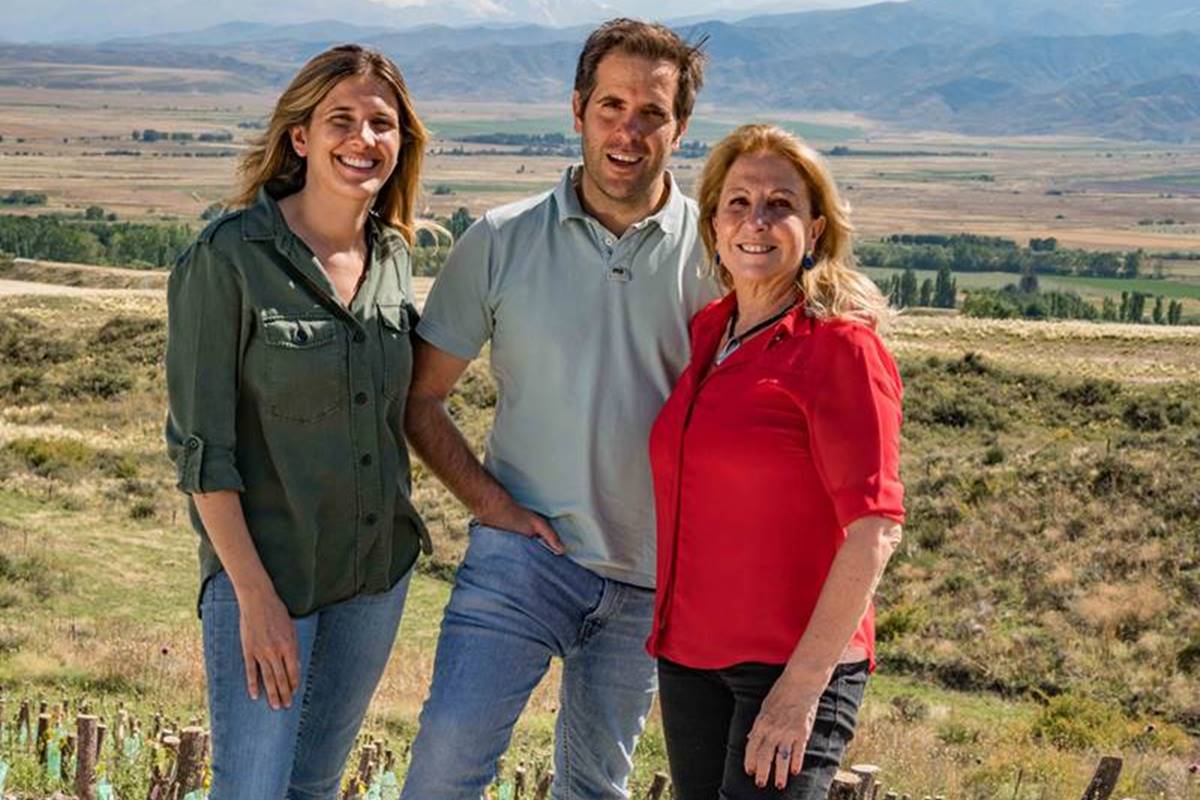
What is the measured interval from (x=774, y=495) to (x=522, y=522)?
2.79ft

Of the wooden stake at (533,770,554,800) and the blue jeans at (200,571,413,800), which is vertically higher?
the blue jeans at (200,571,413,800)

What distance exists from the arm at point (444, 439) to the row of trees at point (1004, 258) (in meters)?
116

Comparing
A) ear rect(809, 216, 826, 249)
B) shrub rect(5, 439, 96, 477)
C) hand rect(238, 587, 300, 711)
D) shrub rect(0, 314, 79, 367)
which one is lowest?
shrub rect(0, 314, 79, 367)

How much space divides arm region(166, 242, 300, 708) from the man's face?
1084 millimetres

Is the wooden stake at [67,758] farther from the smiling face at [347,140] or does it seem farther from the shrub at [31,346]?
the shrub at [31,346]

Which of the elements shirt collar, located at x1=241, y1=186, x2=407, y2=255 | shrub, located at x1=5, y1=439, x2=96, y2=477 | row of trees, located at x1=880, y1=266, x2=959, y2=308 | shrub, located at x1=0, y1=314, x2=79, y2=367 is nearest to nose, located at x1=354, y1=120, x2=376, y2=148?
shirt collar, located at x1=241, y1=186, x2=407, y2=255

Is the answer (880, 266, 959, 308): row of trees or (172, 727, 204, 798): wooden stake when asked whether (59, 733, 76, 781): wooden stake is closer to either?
(172, 727, 204, 798): wooden stake

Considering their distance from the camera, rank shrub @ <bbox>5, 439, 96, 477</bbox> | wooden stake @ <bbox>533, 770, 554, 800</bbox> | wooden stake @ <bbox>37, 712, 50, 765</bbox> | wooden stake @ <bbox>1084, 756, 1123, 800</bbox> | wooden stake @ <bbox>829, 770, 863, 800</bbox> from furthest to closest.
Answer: shrub @ <bbox>5, 439, 96, 477</bbox> < wooden stake @ <bbox>37, 712, 50, 765</bbox> < wooden stake @ <bbox>533, 770, 554, 800</bbox> < wooden stake @ <bbox>1084, 756, 1123, 800</bbox> < wooden stake @ <bbox>829, 770, 863, 800</bbox>

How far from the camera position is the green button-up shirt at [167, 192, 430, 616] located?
3213mm

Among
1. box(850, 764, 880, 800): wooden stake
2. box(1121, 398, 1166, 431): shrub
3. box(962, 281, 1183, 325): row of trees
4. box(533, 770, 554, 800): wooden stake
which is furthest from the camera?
box(962, 281, 1183, 325): row of trees

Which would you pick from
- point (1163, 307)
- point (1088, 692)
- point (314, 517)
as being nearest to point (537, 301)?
point (314, 517)

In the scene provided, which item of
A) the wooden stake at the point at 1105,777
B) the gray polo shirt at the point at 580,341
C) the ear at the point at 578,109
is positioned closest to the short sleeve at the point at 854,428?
the gray polo shirt at the point at 580,341

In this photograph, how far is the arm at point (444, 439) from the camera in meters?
3.88

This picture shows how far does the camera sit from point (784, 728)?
3.16m
